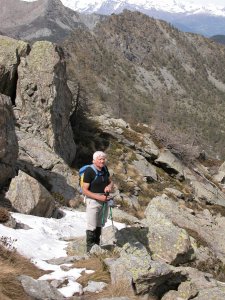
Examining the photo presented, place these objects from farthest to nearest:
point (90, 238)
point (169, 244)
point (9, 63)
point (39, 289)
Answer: point (9, 63), point (169, 244), point (90, 238), point (39, 289)

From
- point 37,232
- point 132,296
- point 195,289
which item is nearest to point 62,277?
point 132,296

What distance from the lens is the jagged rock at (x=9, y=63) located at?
84.3ft

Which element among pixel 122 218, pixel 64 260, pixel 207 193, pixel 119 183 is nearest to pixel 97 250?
pixel 64 260

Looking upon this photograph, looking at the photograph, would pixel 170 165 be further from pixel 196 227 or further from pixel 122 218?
pixel 122 218

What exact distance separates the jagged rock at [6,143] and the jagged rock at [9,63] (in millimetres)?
9599

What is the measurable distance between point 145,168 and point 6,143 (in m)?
20.3

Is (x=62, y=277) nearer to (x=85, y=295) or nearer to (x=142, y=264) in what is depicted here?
(x=85, y=295)

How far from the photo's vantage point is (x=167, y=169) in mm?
37969

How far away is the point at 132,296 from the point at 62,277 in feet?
5.72

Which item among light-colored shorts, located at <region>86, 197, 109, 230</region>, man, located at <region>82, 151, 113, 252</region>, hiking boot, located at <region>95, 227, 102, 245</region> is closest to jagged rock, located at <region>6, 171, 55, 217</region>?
hiking boot, located at <region>95, 227, 102, 245</region>

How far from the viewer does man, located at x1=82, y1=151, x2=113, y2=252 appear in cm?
1102

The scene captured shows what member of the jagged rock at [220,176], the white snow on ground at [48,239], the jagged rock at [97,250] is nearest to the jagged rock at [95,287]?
the white snow on ground at [48,239]

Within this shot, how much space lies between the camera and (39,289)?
830 cm

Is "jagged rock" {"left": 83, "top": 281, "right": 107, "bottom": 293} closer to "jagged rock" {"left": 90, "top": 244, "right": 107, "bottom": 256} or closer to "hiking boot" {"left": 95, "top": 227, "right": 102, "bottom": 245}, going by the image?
"jagged rock" {"left": 90, "top": 244, "right": 107, "bottom": 256}
